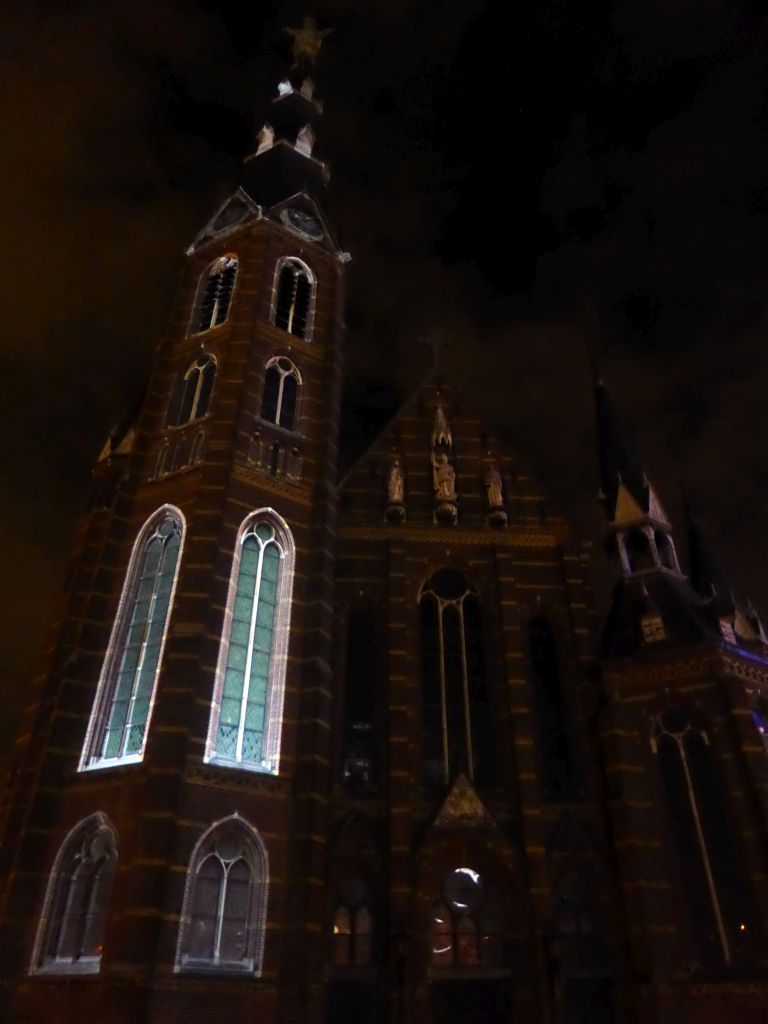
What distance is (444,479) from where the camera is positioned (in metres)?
29.3

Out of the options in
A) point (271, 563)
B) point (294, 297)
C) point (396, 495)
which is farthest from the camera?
point (294, 297)

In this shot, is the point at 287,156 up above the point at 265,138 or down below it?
below

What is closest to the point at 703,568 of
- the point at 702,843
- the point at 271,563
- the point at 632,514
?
the point at 632,514

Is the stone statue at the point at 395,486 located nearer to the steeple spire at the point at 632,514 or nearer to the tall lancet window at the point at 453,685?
the tall lancet window at the point at 453,685

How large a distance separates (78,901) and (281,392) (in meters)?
17.0

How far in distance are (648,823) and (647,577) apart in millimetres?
8869

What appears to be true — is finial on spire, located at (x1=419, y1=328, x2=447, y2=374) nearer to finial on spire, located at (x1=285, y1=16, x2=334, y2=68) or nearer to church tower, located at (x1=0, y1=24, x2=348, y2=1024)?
church tower, located at (x1=0, y1=24, x2=348, y2=1024)

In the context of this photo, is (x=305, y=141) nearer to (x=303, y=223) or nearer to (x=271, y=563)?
(x=303, y=223)

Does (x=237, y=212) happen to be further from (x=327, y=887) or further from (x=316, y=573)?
(x=327, y=887)

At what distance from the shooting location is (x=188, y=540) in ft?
77.6

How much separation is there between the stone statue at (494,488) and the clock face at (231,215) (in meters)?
15.0

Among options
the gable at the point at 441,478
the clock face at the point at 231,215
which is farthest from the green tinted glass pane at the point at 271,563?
the clock face at the point at 231,215

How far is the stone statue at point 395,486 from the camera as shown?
28.6m

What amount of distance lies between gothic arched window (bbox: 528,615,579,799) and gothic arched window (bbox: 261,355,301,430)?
11.2 meters
